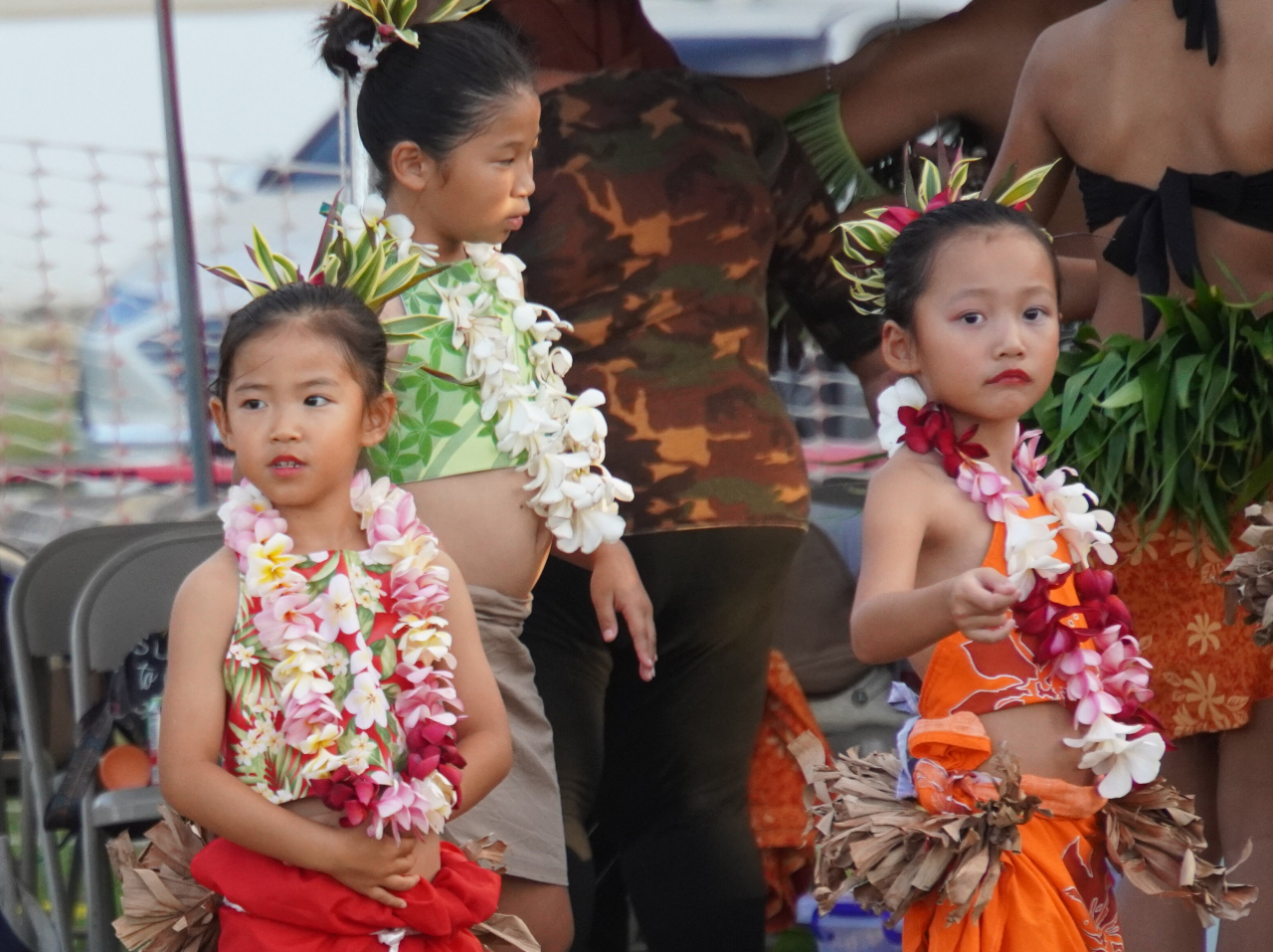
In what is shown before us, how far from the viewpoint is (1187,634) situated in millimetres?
2719

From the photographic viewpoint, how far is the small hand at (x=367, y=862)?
1.96 metres

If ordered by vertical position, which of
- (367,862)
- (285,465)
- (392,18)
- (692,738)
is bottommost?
(692,738)

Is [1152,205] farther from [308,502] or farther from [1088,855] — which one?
[308,502]

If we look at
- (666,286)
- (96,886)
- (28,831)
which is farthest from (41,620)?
(666,286)

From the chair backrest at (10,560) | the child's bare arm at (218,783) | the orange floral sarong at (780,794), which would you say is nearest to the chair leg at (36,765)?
the chair backrest at (10,560)

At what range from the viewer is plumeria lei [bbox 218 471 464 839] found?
196cm

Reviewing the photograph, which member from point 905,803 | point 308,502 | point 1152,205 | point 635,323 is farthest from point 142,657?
point 1152,205

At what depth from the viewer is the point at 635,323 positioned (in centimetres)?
294

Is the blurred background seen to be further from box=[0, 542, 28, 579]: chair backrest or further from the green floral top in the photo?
the green floral top

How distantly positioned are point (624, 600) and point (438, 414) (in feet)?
1.46

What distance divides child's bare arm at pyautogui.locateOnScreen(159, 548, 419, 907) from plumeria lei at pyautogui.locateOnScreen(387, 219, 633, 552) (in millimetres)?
531

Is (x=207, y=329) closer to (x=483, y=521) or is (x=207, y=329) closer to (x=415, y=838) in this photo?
(x=483, y=521)

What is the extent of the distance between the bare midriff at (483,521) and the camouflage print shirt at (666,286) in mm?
475

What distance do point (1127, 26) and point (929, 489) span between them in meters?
1.03
